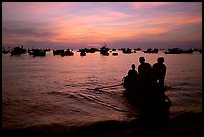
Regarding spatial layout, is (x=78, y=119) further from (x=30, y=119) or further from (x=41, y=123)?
(x=30, y=119)

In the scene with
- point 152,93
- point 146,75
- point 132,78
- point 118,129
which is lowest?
point 118,129

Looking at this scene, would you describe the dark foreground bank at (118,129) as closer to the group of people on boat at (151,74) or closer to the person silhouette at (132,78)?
the group of people on boat at (151,74)

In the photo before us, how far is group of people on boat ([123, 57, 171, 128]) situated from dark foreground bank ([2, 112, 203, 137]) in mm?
708

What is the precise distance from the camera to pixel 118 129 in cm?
873

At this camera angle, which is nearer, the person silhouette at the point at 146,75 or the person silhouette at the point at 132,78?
the person silhouette at the point at 146,75

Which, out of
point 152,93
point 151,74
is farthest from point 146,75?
point 152,93

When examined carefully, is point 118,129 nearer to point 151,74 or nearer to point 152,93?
point 152,93

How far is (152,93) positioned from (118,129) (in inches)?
118

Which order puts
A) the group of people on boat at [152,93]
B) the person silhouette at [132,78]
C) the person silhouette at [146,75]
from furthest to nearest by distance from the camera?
the person silhouette at [132,78]
the person silhouette at [146,75]
the group of people on boat at [152,93]

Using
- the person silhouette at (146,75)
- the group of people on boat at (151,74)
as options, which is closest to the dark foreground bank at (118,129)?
the group of people on boat at (151,74)

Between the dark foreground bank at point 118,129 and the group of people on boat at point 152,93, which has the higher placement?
the group of people on boat at point 152,93

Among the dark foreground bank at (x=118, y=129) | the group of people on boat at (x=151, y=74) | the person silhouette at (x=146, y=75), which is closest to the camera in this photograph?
the dark foreground bank at (x=118, y=129)

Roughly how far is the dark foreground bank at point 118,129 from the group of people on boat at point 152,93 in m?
0.71

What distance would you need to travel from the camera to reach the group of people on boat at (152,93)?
9.84 metres
